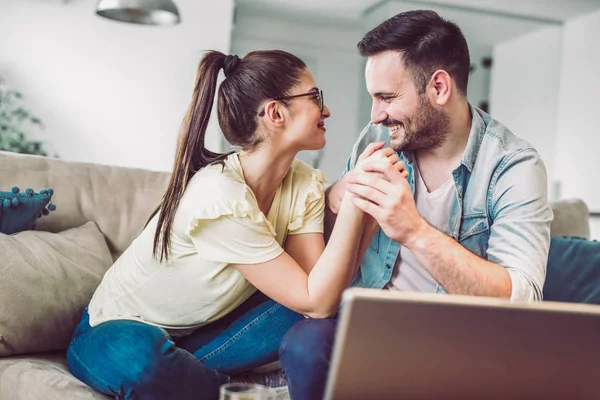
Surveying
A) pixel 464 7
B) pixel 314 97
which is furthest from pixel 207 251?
pixel 464 7

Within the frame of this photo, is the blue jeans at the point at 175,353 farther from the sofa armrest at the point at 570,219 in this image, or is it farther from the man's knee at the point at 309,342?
the sofa armrest at the point at 570,219

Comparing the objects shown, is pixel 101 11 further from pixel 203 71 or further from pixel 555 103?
pixel 555 103

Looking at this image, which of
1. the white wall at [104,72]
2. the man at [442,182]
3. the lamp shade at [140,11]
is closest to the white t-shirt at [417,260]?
the man at [442,182]

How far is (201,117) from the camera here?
1652 mm

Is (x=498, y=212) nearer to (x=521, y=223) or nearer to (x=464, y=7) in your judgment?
(x=521, y=223)

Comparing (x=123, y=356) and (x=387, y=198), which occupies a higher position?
(x=387, y=198)

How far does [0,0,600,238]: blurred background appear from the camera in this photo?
6043 millimetres

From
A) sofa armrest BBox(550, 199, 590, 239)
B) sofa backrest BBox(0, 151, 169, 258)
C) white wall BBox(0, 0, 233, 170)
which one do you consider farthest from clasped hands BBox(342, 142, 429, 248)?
white wall BBox(0, 0, 233, 170)

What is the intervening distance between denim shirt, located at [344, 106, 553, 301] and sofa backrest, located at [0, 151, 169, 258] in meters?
0.77

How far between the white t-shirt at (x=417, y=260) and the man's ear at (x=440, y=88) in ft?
0.69

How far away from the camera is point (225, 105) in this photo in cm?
168

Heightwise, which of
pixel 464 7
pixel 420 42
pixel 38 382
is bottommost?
pixel 38 382

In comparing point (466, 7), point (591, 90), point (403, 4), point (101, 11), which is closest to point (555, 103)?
point (591, 90)

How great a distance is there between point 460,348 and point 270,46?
7.27m
